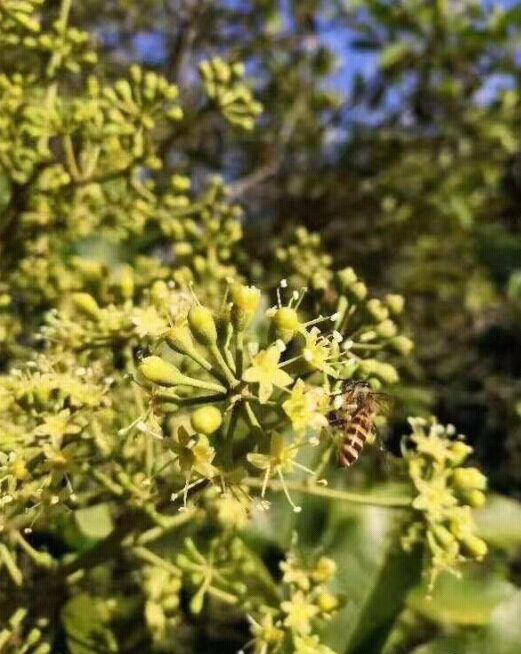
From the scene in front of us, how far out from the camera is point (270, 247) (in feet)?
12.8

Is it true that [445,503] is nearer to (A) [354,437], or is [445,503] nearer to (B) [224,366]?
(A) [354,437]

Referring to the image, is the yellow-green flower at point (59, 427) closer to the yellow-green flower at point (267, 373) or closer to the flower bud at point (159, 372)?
the flower bud at point (159, 372)

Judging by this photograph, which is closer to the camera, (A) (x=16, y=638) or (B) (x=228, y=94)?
(A) (x=16, y=638)

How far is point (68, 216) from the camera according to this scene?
245 cm

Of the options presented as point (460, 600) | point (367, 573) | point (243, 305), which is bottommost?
point (460, 600)

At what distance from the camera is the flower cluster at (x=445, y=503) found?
1809 mm

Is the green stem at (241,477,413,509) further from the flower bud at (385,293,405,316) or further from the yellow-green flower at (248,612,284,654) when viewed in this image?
the flower bud at (385,293,405,316)

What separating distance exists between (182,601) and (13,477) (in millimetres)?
916

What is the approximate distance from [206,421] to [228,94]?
4.10 feet

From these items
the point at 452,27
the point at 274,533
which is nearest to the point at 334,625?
the point at 274,533

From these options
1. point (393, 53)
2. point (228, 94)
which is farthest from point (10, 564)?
point (393, 53)

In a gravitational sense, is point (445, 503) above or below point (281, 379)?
below

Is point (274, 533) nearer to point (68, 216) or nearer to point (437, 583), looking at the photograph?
point (437, 583)

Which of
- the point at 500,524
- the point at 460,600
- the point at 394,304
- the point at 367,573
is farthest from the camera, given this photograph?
the point at 500,524
